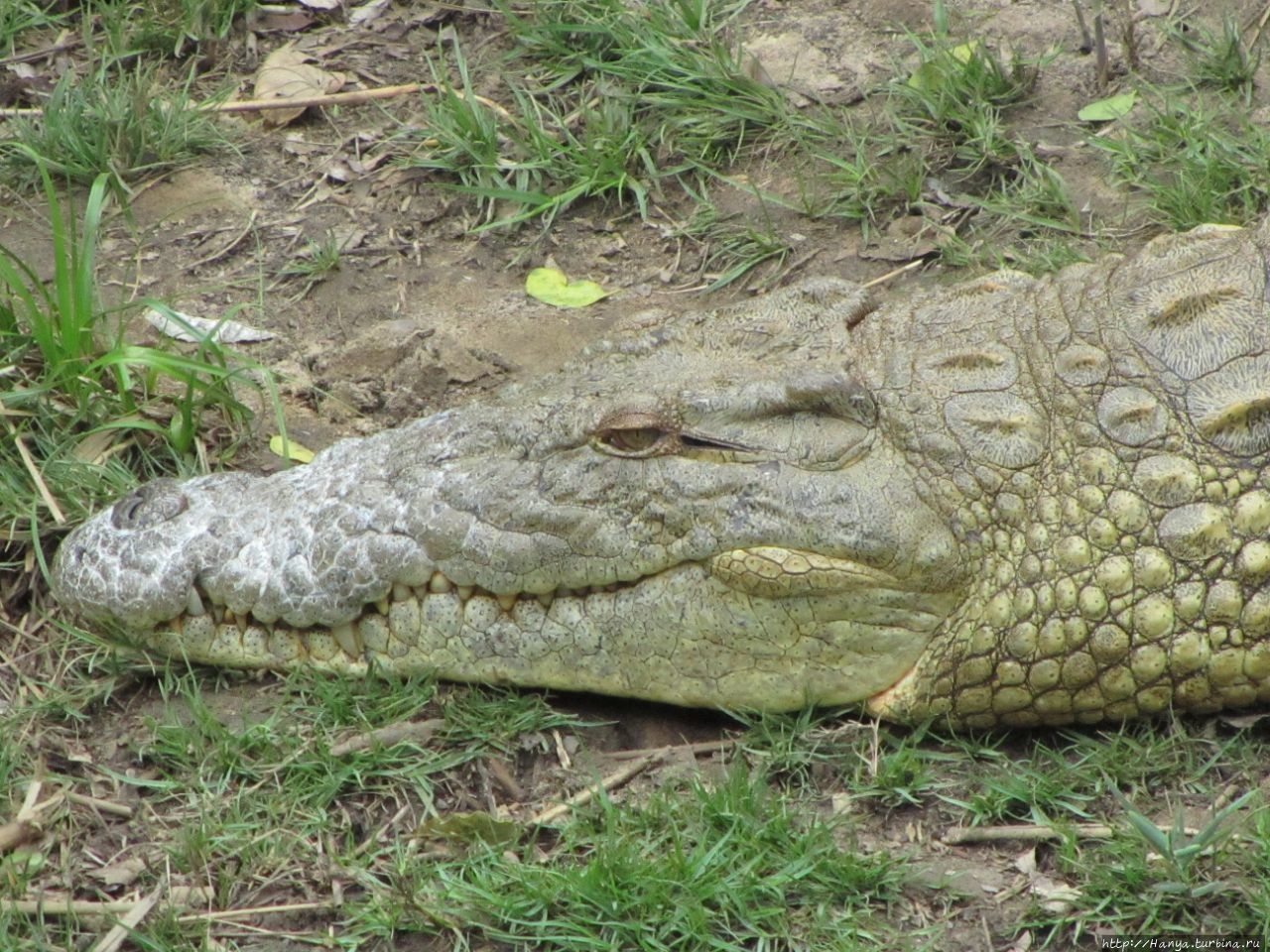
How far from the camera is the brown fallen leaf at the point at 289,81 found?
5.51m

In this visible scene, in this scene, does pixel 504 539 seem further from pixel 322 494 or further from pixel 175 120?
pixel 175 120

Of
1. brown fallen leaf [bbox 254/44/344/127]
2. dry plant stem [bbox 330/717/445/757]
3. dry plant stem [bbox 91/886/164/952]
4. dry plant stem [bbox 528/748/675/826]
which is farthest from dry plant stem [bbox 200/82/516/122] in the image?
dry plant stem [bbox 91/886/164/952]

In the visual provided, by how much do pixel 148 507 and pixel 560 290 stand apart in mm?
1607

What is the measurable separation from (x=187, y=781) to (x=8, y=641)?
73 cm

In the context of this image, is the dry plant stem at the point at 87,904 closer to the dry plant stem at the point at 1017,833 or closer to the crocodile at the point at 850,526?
the crocodile at the point at 850,526

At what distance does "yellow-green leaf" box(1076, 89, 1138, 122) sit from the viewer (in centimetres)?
493

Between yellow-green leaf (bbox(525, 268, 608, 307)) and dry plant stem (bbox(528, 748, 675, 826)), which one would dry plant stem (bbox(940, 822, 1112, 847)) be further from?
yellow-green leaf (bbox(525, 268, 608, 307))

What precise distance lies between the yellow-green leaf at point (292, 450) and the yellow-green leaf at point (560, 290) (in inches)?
35.2

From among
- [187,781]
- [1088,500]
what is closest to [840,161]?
[1088,500]

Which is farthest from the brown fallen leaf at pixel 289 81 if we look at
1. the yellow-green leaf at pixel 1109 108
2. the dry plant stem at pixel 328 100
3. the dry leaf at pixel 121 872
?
the dry leaf at pixel 121 872

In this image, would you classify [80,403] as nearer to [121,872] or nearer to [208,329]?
[208,329]

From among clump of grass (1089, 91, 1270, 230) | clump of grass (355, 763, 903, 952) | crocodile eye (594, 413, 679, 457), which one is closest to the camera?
clump of grass (355, 763, 903, 952)

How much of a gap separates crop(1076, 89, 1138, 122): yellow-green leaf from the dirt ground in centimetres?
6

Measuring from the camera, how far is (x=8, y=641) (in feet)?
12.6
